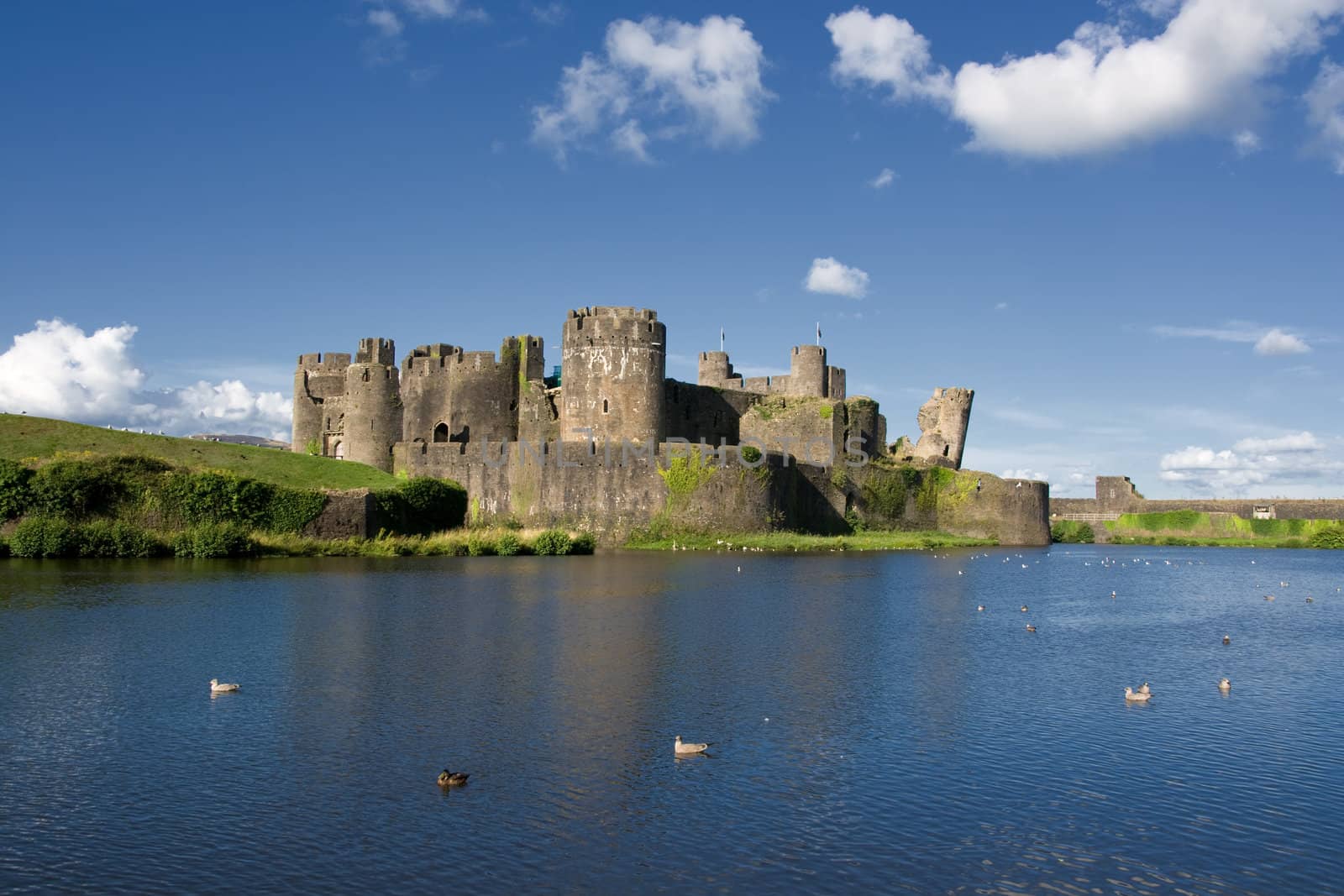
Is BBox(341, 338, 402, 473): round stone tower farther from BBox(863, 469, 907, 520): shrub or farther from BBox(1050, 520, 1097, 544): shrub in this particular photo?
BBox(1050, 520, 1097, 544): shrub

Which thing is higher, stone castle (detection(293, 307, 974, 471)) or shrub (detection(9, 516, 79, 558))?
stone castle (detection(293, 307, 974, 471))

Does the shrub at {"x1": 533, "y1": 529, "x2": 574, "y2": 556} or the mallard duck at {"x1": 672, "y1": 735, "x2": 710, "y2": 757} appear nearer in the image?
the mallard duck at {"x1": 672, "y1": 735, "x2": 710, "y2": 757}

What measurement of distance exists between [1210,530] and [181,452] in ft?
185

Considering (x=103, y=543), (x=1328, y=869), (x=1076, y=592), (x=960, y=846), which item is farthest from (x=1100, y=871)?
(x=103, y=543)

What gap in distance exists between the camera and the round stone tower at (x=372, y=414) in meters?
50.6

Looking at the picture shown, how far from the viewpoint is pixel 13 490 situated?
111ft

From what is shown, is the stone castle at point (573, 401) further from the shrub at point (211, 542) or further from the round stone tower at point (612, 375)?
the shrub at point (211, 542)

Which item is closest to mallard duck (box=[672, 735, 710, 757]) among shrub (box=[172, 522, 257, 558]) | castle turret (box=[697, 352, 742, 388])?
shrub (box=[172, 522, 257, 558])

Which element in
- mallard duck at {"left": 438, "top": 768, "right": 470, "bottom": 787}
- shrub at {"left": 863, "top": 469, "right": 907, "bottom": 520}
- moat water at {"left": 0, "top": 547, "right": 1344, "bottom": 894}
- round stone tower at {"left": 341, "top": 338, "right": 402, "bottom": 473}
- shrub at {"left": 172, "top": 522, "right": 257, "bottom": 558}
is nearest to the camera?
moat water at {"left": 0, "top": 547, "right": 1344, "bottom": 894}

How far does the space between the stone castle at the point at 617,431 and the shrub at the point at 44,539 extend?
1529 centimetres

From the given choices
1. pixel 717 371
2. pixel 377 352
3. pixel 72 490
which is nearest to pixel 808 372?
pixel 717 371

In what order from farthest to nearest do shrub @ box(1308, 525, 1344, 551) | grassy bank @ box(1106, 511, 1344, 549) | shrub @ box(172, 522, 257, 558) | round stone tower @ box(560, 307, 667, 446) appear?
1. grassy bank @ box(1106, 511, 1344, 549)
2. shrub @ box(1308, 525, 1344, 551)
3. round stone tower @ box(560, 307, 667, 446)
4. shrub @ box(172, 522, 257, 558)

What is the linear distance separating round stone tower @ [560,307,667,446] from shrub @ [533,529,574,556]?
635cm

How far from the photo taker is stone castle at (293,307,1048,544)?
43.7 m
